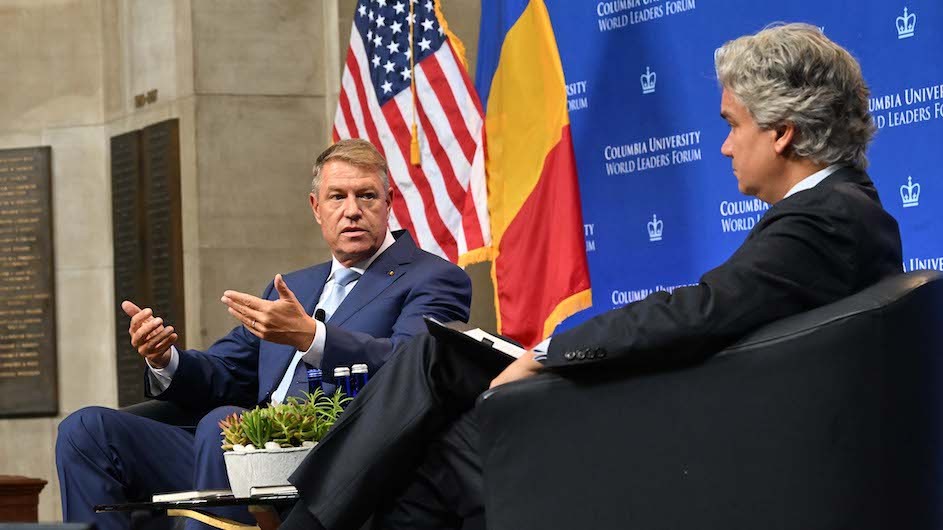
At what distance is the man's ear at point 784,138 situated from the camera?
2.54 m

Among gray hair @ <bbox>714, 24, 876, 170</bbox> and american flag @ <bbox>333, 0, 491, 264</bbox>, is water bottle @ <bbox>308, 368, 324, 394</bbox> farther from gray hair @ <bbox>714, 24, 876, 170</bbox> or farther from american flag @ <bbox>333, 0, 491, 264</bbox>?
american flag @ <bbox>333, 0, 491, 264</bbox>

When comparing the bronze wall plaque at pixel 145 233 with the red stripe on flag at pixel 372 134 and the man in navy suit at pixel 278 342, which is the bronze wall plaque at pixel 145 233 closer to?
the red stripe on flag at pixel 372 134

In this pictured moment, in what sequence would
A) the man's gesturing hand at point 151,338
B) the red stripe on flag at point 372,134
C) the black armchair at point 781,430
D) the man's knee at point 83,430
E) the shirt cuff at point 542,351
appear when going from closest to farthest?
the black armchair at point 781,430 < the shirt cuff at point 542,351 < the man's knee at point 83,430 < the man's gesturing hand at point 151,338 < the red stripe on flag at point 372,134

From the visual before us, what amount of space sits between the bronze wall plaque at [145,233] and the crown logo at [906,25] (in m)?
3.64

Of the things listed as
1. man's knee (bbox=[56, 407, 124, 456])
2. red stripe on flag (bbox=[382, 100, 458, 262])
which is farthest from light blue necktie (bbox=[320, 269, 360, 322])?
red stripe on flag (bbox=[382, 100, 458, 262])

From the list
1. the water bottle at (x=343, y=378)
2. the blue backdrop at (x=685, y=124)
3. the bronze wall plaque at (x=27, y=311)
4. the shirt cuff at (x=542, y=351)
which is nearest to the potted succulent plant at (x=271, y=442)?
the water bottle at (x=343, y=378)

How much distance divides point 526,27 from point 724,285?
10.6 ft

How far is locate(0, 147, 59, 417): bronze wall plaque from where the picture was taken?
23.4ft

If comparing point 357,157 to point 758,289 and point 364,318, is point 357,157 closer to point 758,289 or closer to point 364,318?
point 364,318

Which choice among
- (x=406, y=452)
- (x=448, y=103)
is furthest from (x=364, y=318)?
(x=448, y=103)

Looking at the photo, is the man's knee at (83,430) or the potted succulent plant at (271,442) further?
the man's knee at (83,430)

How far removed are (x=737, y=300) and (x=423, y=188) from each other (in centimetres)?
358

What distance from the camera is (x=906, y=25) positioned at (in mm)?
4160

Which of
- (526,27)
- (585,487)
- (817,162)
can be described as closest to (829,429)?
(585,487)
